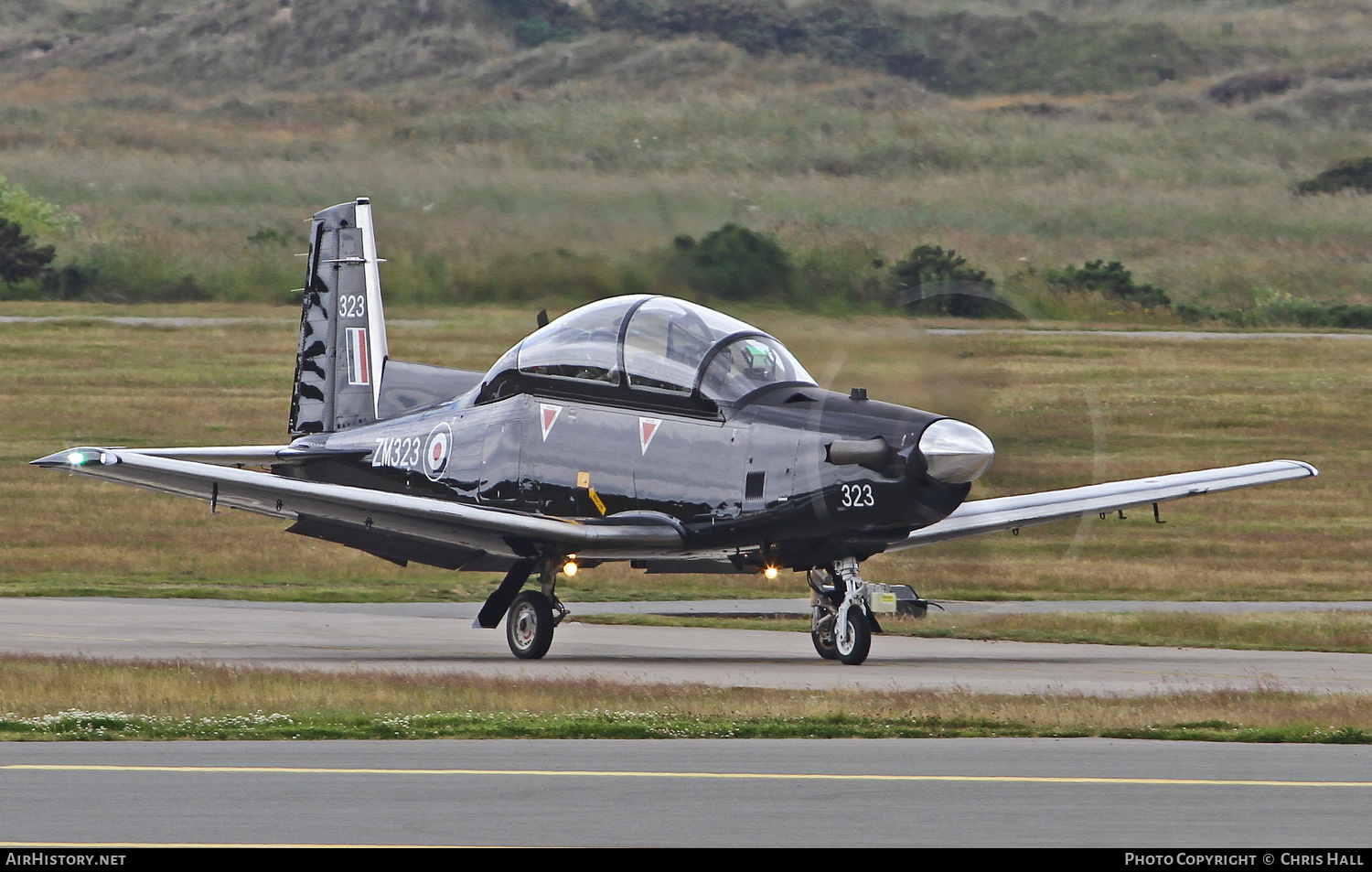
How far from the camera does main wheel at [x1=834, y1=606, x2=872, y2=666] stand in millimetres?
16812

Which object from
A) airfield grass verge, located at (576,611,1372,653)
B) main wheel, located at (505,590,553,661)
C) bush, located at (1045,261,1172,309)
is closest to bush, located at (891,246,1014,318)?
airfield grass verge, located at (576,611,1372,653)

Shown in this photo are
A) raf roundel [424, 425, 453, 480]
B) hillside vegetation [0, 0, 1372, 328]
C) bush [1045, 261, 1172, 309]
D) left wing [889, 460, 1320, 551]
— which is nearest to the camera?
left wing [889, 460, 1320, 551]

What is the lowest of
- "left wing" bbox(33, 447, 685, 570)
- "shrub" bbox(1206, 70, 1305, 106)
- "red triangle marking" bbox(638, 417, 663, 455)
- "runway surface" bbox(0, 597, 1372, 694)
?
"runway surface" bbox(0, 597, 1372, 694)

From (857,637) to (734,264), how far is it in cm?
388

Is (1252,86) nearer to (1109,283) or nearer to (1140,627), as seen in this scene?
(1109,283)

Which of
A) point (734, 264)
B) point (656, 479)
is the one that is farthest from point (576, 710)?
point (734, 264)

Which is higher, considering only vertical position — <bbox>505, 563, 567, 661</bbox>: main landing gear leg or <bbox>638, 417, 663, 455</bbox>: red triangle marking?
<bbox>638, 417, 663, 455</bbox>: red triangle marking

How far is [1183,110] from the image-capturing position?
75188mm

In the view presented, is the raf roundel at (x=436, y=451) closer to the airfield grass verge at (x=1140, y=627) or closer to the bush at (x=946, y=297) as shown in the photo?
the airfield grass verge at (x=1140, y=627)

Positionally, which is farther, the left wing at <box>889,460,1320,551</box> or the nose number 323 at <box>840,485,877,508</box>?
the left wing at <box>889,460,1320,551</box>

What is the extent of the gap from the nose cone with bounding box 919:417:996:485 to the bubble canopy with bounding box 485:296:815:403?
1905 mm

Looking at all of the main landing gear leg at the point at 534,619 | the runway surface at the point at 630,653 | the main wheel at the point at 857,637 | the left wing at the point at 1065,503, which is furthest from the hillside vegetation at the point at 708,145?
the runway surface at the point at 630,653

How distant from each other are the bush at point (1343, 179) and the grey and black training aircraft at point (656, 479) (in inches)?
1499

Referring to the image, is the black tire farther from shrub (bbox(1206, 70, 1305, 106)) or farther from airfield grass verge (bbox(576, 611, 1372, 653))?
shrub (bbox(1206, 70, 1305, 106))
